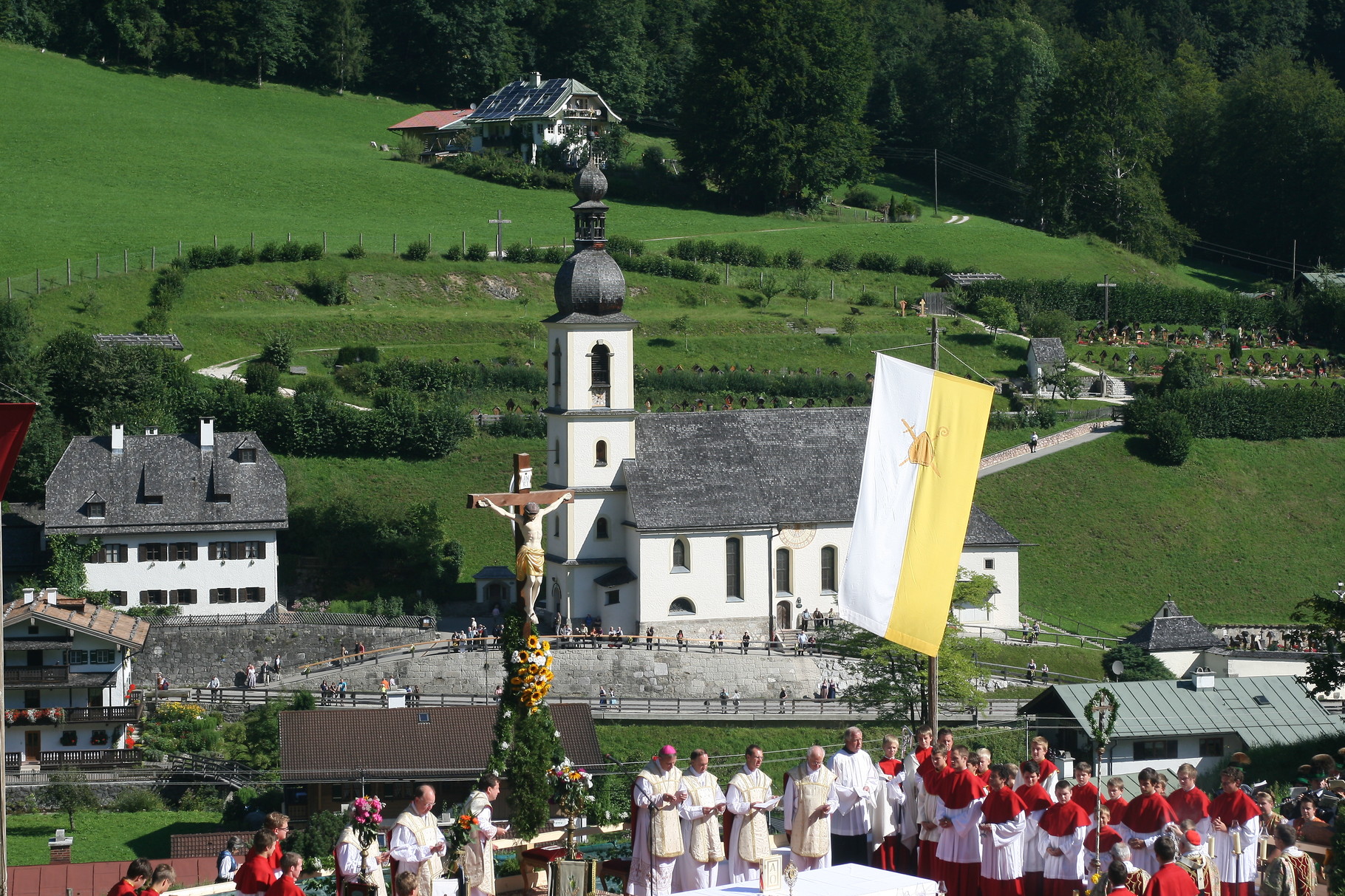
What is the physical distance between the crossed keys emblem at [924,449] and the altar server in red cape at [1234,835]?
5152 millimetres

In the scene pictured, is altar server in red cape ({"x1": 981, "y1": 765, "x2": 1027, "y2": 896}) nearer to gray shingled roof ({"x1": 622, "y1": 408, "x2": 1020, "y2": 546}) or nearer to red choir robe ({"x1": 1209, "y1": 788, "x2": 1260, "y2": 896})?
red choir robe ({"x1": 1209, "y1": 788, "x2": 1260, "y2": 896})

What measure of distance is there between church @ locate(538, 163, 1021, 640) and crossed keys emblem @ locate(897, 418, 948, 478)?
34869mm

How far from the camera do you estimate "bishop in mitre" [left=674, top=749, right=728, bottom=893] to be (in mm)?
22938

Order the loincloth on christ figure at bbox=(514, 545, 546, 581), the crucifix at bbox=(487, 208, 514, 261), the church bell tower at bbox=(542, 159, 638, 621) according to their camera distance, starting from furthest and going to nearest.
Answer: the crucifix at bbox=(487, 208, 514, 261)
the church bell tower at bbox=(542, 159, 638, 621)
the loincloth on christ figure at bbox=(514, 545, 546, 581)

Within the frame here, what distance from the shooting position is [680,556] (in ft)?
192

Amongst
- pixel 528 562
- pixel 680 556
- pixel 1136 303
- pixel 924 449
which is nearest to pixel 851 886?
pixel 924 449

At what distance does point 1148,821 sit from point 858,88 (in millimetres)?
94248

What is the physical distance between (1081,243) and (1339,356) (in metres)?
20.6

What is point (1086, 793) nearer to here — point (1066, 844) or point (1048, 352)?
point (1066, 844)

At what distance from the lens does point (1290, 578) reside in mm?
68562

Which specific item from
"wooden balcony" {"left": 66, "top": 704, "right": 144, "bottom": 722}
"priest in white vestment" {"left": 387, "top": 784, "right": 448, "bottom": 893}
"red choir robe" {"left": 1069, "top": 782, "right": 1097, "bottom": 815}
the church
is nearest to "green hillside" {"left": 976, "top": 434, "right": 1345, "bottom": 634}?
the church

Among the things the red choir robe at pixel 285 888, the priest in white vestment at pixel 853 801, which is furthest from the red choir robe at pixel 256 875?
the priest in white vestment at pixel 853 801

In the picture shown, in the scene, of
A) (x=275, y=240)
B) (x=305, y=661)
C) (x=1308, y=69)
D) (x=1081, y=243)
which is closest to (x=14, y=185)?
(x=275, y=240)

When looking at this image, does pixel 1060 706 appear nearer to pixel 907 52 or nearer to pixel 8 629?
pixel 8 629
